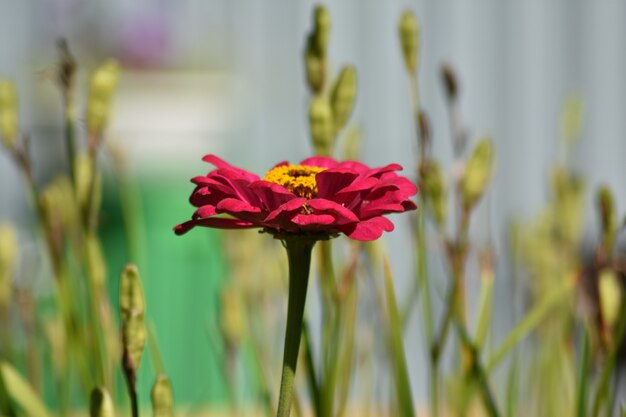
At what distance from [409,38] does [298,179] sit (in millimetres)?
134

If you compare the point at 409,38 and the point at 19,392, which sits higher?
the point at 409,38

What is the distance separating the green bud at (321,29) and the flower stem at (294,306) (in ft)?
0.40

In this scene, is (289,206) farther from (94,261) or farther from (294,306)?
(94,261)

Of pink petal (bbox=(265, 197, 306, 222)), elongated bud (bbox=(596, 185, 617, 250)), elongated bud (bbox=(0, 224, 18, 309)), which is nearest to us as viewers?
pink petal (bbox=(265, 197, 306, 222))

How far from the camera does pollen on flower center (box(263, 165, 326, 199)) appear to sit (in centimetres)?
22

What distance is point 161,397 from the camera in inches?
8.9

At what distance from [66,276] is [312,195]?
150mm

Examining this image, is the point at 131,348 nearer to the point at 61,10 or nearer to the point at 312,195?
the point at 312,195

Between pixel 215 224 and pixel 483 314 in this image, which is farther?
pixel 483 314

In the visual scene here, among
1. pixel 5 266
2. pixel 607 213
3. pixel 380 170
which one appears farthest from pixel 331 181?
pixel 5 266

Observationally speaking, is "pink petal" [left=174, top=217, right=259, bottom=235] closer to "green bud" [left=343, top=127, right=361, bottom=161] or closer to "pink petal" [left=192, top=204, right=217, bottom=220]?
"pink petal" [left=192, top=204, right=217, bottom=220]

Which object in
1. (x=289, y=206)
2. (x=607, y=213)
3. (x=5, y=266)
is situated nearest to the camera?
(x=289, y=206)

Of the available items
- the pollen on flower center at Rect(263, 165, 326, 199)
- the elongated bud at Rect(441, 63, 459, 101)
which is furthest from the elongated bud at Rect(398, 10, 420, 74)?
the pollen on flower center at Rect(263, 165, 326, 199)

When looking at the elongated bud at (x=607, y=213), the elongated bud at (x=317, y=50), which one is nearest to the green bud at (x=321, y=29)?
the elongated bud at (x=317, y=50)
